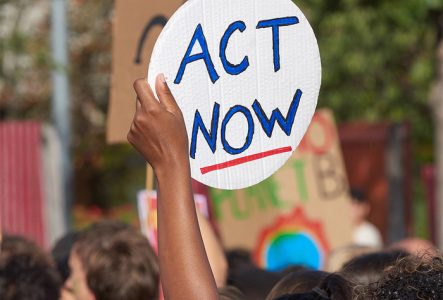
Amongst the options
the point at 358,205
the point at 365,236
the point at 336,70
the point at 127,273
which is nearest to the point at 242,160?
the point at 127,273

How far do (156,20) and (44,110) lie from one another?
1287cm

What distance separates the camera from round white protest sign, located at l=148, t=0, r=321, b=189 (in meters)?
2.29

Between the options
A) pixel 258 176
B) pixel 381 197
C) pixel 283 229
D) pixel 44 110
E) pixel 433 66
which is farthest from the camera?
pixel 44 110

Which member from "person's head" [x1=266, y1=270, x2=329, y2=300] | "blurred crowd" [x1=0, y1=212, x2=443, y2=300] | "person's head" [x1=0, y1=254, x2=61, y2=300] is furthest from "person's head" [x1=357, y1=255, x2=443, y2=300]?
"person's head" [x1=0, y1=254, x2=61, y2=300]

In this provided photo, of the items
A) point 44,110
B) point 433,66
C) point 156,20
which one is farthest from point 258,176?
point 44,110

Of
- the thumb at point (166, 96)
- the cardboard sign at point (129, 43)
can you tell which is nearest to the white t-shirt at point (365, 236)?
the cardboard sign at point (129, 43)

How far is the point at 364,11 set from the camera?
15125 mm

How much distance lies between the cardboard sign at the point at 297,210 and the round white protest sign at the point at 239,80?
4.91 m

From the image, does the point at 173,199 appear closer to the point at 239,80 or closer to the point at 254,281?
the point at 239,80

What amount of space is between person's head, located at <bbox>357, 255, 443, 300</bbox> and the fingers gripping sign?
43 centimetres

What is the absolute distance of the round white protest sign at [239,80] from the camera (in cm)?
229

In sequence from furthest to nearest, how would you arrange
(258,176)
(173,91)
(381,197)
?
1. (381,197)
2. (258,176)
3. (173,91)

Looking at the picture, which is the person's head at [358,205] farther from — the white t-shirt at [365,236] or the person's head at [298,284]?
the person's head at [298,284]

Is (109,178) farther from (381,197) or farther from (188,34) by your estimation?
(188,34)
